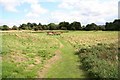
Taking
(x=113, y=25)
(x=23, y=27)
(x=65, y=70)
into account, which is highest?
(x=113, y=25)

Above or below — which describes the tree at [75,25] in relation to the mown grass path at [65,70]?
above

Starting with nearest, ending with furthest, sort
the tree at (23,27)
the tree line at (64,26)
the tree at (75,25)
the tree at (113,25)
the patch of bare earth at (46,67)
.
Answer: the patch of bare earth at (46,67), the tree at (113,25), the tree line at (64,26), the tree at (75,25), the tree at (23,27)

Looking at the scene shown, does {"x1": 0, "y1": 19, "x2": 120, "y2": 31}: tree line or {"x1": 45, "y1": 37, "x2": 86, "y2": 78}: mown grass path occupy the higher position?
{"x1": 0, "y1": 19, "x2": 120, "y2": 31}: tree line

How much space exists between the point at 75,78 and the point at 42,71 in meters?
3.91

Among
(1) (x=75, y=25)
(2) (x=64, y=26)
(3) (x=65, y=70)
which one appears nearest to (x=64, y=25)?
(2) (x=64, y=26)

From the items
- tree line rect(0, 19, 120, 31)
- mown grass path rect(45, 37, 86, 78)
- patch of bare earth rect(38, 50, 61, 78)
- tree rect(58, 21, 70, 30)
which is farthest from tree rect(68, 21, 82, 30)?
mown grass path rect(45, 37, 86, 78)

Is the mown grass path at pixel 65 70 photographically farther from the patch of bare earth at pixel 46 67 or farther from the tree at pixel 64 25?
the tree at pixel 64 25

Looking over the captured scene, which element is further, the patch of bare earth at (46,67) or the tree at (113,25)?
the tree at (113,25)

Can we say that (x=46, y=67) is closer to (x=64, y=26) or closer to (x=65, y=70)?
(x=65, y=70)

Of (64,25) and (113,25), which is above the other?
(64,25)

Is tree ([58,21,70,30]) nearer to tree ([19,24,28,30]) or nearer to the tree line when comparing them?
the tree line

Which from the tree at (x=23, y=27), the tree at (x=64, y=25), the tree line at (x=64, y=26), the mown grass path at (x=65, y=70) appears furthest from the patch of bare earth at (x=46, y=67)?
the tree at (x=64, y=25)

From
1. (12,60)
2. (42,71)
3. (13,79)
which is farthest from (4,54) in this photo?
(13,79)

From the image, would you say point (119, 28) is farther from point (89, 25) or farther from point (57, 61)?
point (57, 61)
